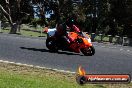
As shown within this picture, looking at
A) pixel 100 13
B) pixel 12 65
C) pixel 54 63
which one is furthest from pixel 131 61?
pixel 100 13

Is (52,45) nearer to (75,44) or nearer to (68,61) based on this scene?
(75,44)

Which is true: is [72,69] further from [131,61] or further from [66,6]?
[66,6]

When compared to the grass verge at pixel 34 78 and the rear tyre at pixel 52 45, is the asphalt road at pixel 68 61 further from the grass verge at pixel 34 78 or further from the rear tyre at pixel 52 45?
the rear tyre at pixel 52 45

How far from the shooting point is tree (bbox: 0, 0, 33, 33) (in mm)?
55500

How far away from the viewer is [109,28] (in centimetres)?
6359

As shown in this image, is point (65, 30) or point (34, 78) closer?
point (34, 78)

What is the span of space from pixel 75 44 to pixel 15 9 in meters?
42.6

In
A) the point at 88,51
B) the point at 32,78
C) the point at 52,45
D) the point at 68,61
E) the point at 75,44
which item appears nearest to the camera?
the point at 32,78

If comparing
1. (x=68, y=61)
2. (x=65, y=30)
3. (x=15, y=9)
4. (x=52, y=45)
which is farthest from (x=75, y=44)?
(x=15, y=9)

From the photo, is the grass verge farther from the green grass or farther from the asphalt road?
the asphalt road

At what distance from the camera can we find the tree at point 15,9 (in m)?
55.5

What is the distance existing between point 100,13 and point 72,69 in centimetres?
5030

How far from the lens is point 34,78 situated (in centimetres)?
1031

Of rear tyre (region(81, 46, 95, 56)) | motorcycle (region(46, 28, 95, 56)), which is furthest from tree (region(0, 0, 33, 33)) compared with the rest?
rear tyre (region(81, 46, 95, 56))
